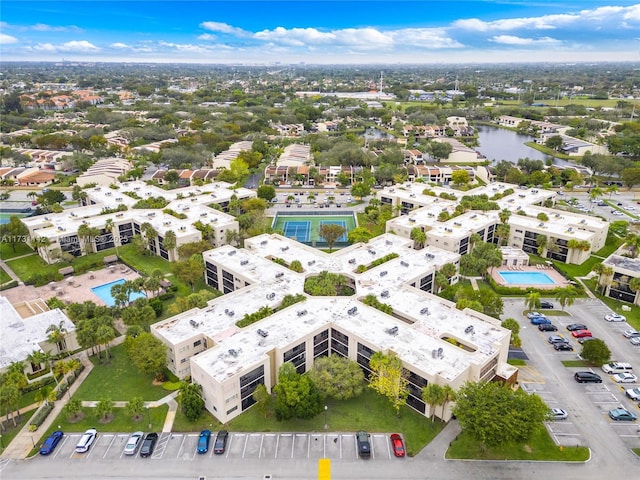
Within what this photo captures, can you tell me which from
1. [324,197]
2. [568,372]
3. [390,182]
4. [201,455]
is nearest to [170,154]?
[324,197]

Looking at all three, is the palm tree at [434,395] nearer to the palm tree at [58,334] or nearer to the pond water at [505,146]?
the palm tree at [58,334]

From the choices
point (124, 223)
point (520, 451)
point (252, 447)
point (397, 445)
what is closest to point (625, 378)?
point (520, 451)

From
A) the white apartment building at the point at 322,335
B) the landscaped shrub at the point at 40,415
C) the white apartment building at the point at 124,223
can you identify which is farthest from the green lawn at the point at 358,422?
the white apartment building at the point at 124,223

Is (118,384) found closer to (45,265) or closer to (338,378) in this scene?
(338,378)

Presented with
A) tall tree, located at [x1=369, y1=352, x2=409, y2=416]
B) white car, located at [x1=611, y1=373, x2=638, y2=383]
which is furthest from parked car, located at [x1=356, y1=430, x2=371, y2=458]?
white car, located at [x1=611, y1=373, x2=638, y2=383]

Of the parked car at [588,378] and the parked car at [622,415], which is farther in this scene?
the parked car at [588,378]

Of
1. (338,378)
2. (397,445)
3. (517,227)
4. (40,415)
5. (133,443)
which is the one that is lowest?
(40,415)
